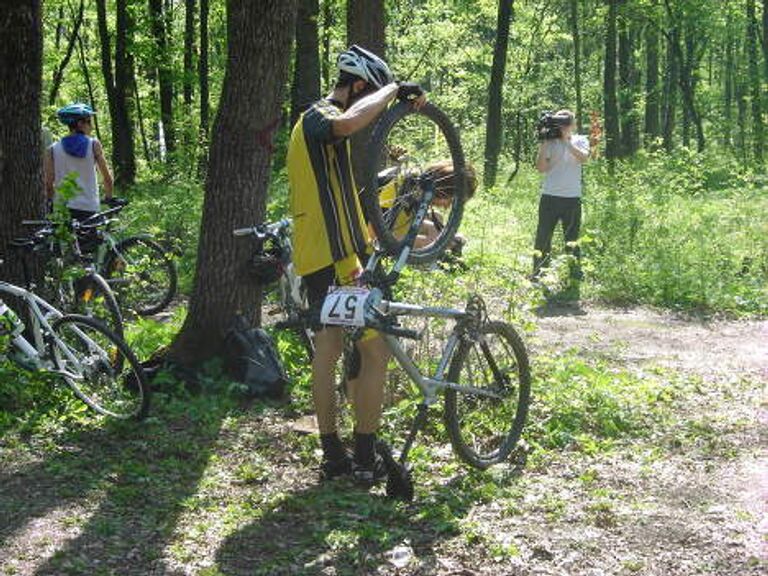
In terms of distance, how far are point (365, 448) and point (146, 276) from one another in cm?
534

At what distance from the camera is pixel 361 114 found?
14.8 feet

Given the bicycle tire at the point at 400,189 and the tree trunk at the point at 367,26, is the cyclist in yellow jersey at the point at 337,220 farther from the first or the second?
the tree trunk at the point at 367,26

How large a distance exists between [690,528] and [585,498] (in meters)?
0.59

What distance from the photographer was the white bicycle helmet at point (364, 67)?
187 inches

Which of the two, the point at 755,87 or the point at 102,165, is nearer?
the point at 102,165

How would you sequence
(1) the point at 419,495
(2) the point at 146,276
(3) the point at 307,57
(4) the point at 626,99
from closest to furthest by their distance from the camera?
(1) the point at 419,495 → (2) the point at 146,276 → (3) the point at 307,57 → (4) the point at 626,99

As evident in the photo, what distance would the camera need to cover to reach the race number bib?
4.64 metres

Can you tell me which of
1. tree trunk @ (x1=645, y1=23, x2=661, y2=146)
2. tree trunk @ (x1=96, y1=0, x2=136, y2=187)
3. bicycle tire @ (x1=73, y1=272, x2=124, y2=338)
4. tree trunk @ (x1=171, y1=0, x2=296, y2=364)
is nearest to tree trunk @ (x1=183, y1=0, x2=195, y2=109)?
tree trunk @ (x1=96, y1=0, x2=136, y2=187)

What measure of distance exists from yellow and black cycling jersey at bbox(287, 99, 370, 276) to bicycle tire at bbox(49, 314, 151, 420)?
1773mm

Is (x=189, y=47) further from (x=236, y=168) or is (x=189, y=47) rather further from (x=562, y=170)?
(x=236, y=168)

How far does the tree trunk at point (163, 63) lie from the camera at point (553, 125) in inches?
598

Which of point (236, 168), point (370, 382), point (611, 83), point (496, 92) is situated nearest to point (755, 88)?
point (611, 83)

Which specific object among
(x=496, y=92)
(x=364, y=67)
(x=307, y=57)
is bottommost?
(x=364, y=67)

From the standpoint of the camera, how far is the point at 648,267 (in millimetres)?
11047
